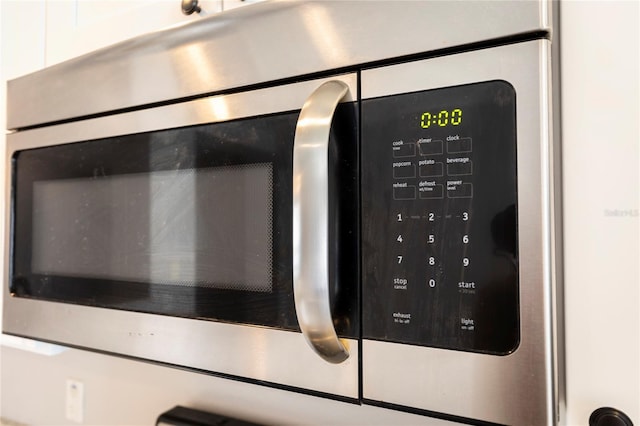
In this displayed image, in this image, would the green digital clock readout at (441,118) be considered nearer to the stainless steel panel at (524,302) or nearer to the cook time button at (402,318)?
the stainless steel panel at (524,302)

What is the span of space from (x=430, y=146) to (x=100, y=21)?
1.99 ft

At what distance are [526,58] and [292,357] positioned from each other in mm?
384

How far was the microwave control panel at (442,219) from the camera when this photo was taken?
1.28ft

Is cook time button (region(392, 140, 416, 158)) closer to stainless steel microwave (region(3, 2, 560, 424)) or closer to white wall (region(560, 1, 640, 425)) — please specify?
stainless steel microwave (region(3, 2, 560, 424))

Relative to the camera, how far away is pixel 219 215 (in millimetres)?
528

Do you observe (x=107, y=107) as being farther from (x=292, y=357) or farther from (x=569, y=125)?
(x=569, y=125)

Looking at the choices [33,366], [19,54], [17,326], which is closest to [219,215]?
[17,326]

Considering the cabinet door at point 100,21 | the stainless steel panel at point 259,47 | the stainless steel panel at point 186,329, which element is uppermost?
the cabinet door at point 100,21

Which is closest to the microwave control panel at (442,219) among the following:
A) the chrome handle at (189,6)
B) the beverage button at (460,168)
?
the beverage button at (460,168)

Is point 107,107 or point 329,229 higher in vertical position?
point 107,107

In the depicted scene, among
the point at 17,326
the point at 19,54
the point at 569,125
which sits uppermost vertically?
the point at 19,54

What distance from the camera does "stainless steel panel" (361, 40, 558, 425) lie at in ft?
1.23

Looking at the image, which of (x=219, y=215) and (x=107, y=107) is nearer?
(x=219, y=215)

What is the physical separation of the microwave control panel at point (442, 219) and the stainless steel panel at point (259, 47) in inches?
2.3
